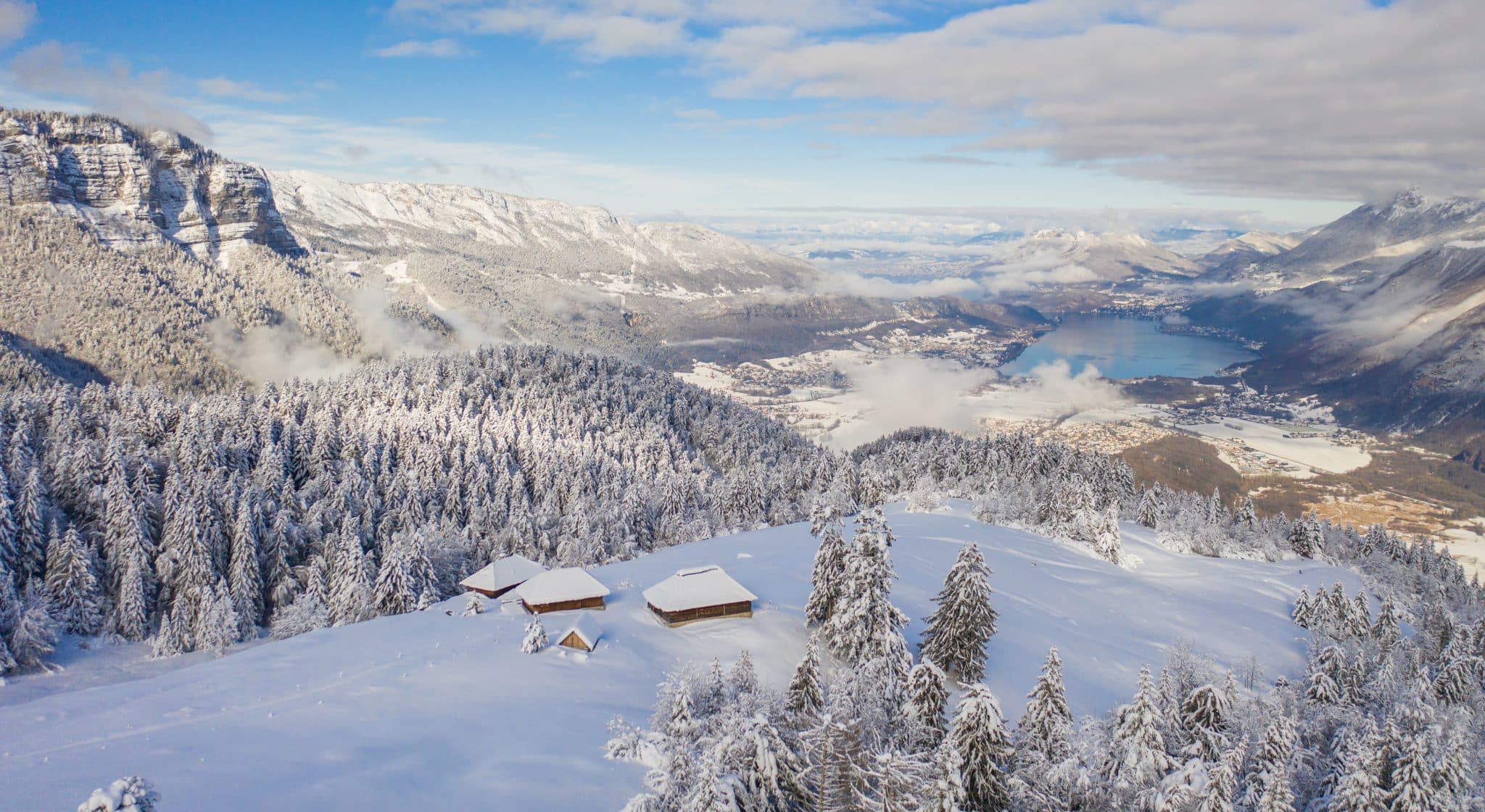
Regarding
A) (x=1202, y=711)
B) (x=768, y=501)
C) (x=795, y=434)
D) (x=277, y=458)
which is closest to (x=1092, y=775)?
(x=1202, y=711)

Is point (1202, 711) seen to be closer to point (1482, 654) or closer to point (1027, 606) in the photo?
point (1027, 606)

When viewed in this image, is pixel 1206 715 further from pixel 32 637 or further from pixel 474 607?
pixel 32 637

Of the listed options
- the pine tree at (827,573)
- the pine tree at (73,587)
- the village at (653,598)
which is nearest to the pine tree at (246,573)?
the pine tree at (73,587)

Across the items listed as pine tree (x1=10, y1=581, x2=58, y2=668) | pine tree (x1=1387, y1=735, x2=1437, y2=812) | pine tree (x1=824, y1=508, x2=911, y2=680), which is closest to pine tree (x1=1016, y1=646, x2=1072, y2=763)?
pine tree (x1=824, y1=508, x2=911, y2=680)

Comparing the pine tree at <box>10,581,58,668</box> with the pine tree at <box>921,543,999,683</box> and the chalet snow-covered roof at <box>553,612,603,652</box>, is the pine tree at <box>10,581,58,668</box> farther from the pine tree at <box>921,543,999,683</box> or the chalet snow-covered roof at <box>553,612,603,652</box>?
the pine tree at <box>921,543,999,683</box>

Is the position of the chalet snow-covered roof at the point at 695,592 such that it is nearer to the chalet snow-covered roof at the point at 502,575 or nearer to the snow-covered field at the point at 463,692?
the snow-covered field at the point at 463,692
